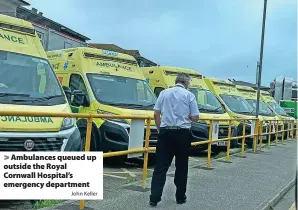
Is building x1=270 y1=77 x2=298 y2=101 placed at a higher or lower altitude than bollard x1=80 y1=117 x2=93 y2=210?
higher

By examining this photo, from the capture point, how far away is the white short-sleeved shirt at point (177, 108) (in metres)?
6.24

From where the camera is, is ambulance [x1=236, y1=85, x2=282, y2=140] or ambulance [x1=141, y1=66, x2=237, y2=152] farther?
ambulance [x1=236, y1=85, x2=282, y2=140]

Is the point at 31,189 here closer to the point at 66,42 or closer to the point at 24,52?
the point at 24,52

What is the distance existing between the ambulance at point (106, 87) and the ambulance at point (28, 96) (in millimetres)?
1385

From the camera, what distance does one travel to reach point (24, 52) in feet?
24.6

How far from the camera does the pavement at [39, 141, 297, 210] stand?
6309 millimetres

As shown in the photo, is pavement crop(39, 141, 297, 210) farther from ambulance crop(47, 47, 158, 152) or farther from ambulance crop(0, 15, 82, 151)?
ambulance crop(47, 47, 158, 152)

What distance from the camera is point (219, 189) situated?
782 cm

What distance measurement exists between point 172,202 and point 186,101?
1.52m
